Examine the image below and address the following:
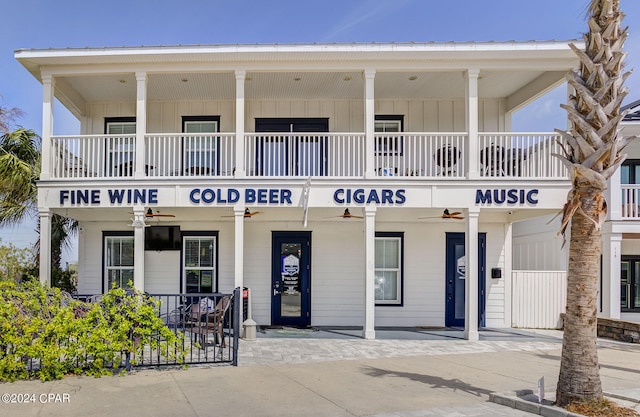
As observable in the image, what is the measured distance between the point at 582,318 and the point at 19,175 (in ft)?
41.8

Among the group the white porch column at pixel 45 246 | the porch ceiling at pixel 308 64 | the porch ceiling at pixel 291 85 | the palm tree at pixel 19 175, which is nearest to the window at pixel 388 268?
the porch ceiling at pixel 291 85

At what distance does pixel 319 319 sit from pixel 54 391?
7095mm

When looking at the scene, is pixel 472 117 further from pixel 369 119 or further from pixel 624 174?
pixel 624 174

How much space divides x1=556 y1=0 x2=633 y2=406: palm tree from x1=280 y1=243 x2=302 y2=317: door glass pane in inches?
297

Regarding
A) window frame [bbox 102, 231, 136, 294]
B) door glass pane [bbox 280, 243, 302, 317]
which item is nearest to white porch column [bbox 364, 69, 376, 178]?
door glass pane [bbox 280, 243, 302, 317]

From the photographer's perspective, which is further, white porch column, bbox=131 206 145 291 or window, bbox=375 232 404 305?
window, bbox=375 232 404 305

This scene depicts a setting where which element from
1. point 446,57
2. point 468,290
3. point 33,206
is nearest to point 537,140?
point 446,57

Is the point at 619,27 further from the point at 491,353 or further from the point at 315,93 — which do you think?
the point at 315,93

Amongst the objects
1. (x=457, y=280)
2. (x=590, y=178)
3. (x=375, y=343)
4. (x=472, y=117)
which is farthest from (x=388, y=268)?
(x=590, y=178)

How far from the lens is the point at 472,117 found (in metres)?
10.7

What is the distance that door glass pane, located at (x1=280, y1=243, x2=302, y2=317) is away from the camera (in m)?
12.5

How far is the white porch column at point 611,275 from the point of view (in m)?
12.3

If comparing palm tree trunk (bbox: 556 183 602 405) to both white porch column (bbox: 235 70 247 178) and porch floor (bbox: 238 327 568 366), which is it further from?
white porch column (bbox: 235 70 247 178)

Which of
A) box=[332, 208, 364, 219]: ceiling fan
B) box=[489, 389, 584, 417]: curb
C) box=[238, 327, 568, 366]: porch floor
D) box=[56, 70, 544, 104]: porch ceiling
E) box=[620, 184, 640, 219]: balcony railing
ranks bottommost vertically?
box=[238, 327, 568, 366]: porch floor
